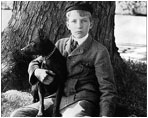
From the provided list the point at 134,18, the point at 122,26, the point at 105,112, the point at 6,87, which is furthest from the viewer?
the point at 134,18

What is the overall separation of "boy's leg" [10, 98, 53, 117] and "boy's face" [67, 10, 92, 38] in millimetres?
922

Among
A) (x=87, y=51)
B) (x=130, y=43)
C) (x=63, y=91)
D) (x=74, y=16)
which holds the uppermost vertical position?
(x=74, y=16)

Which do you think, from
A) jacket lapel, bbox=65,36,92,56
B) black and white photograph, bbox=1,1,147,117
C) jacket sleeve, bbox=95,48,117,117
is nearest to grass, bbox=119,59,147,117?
black and white photograph, bbox=1,1,147,117

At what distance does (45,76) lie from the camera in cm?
530

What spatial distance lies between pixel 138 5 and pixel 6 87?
7461mm

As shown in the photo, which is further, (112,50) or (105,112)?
(112,50)

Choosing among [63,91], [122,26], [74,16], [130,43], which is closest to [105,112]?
[63,91]

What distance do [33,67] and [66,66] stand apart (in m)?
0.42

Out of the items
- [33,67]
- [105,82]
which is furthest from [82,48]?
[33,67]

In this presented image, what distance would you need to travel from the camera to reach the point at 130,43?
384 inches

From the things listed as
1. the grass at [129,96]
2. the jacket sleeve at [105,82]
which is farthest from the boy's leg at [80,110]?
the grass at [129,96]

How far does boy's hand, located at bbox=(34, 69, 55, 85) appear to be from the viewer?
17.4 ft

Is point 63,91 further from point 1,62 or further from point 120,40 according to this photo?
point 120,40

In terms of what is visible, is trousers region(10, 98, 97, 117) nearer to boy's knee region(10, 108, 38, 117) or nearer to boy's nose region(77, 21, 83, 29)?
boy's knee region(10, 108, 38, 117)
